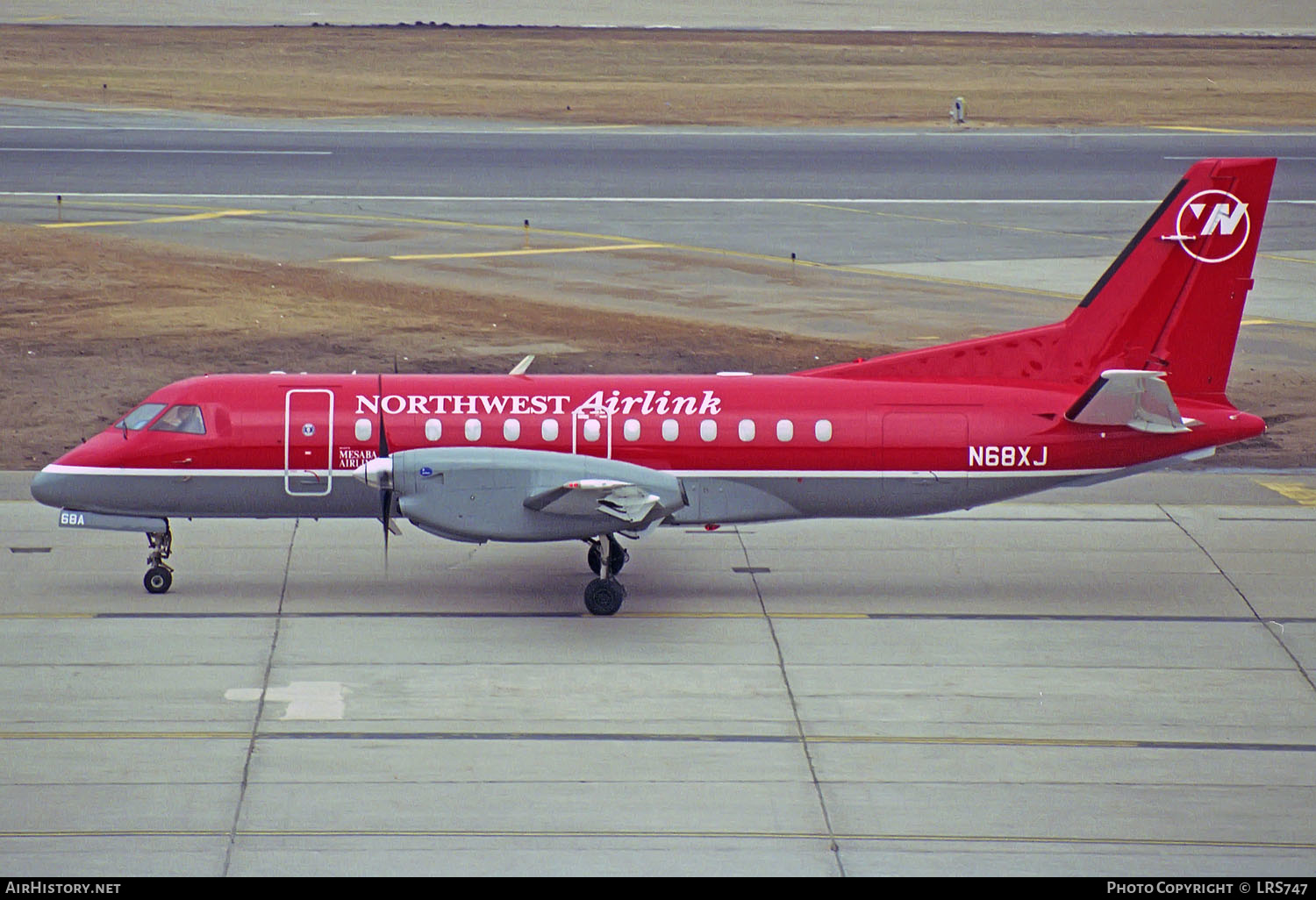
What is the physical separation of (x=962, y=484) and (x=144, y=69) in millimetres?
70193

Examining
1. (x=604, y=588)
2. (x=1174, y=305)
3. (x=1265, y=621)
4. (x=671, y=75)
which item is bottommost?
(x=604, y=588)

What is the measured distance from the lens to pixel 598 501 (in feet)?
69.1

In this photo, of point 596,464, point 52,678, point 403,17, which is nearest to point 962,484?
point 596,464

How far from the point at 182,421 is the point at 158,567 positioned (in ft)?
7.16

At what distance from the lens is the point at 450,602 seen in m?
22.9

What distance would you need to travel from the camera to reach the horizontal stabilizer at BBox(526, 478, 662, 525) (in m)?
21.0

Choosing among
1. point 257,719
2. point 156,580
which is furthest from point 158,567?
point 257,719

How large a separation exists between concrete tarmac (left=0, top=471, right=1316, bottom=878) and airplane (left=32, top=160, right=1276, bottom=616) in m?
1.48

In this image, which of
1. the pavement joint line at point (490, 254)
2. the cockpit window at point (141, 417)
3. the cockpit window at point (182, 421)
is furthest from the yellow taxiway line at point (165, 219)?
the cockpit window at point (182, 421)

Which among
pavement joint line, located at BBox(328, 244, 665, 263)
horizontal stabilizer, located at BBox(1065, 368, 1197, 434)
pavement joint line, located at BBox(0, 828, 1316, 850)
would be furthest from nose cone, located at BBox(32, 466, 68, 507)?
pavement joint line, located at BBox(328, 244, 665, 263)

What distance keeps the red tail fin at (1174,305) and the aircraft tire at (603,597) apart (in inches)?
230

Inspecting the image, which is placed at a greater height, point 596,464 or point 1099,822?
point 596,464

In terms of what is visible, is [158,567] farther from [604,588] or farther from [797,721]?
[797,721]
